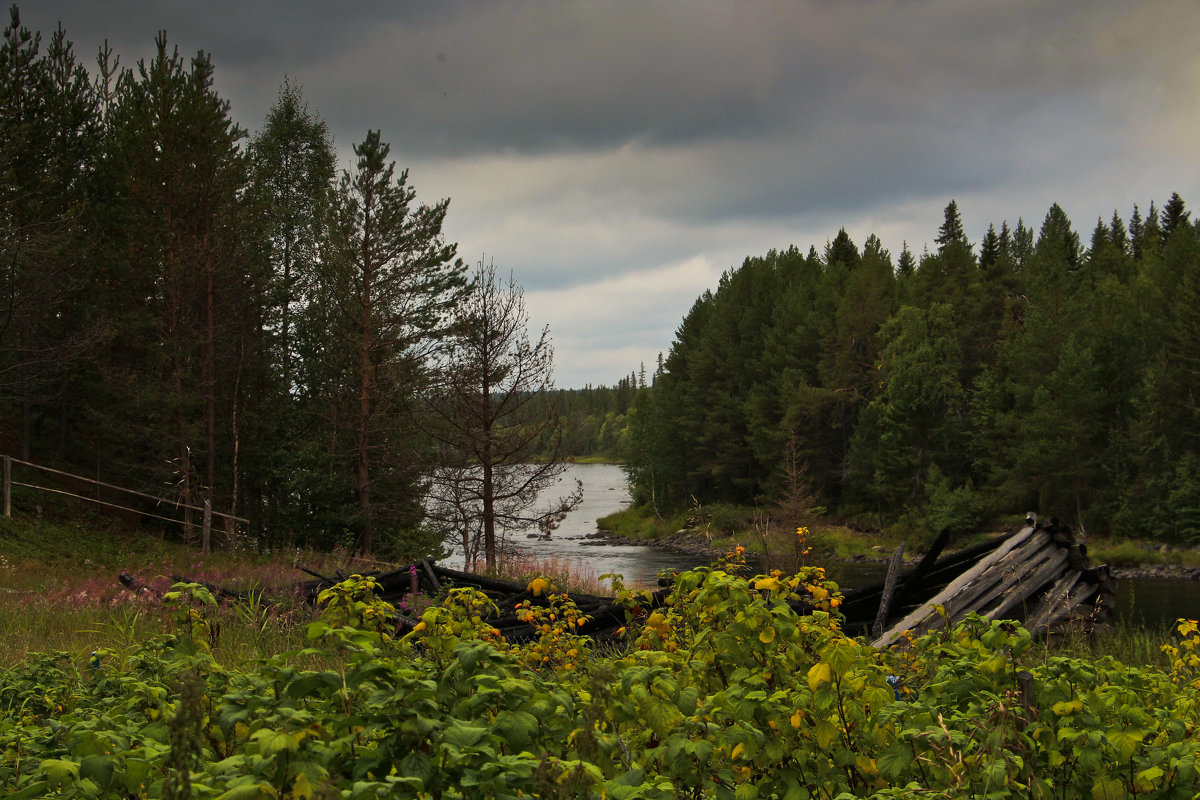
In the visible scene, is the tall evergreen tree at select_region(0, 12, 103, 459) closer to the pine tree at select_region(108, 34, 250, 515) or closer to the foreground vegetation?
the pine tree at select_region(108, 34, 250, 515)

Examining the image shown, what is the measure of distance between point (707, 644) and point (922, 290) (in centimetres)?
5005

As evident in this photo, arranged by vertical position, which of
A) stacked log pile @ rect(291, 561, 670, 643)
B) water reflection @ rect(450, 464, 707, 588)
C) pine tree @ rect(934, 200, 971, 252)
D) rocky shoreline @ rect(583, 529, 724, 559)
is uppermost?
pine tree @ rect(934, 200, 971, 252)

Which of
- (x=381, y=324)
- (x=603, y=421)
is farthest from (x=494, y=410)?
(x=603, y=421)

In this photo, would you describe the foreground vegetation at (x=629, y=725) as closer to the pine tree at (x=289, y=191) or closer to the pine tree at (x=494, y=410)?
the pine tree at (x=494, y=410)

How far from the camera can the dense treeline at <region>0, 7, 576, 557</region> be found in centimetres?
2027

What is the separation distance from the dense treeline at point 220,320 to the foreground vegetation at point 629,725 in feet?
49.0

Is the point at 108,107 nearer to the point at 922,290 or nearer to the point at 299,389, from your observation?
the point at 299,389

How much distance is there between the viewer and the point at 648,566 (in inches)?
1421

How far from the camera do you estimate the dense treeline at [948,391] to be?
38406mm

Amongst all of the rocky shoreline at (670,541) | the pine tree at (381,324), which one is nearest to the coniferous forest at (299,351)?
the pine tree at (381,324)

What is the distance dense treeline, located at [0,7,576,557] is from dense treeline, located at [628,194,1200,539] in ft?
95.4

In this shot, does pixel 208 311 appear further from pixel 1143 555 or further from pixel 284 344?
pixel 1143 555

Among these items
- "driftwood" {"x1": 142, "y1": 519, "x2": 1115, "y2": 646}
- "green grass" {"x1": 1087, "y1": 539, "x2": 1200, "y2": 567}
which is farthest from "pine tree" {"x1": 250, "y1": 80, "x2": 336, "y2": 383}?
"green grass" {"x1": 1087, "y1": 539, "x2": 1200, "y2": 567}

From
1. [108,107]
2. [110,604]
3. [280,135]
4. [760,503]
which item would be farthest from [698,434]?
[110,604]
